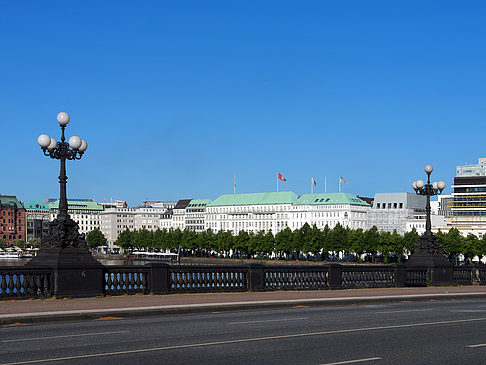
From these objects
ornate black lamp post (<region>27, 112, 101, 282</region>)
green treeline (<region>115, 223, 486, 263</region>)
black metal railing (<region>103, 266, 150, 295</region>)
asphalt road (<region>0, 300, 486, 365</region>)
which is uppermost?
ornate black lamp post (<region>27, 112, 101, 282</region>)

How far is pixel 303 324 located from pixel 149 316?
500cm

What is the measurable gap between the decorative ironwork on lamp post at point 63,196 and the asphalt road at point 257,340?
710cm

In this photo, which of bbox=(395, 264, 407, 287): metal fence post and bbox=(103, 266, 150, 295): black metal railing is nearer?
bbox=(103, 266, 150, 295): black metal railing

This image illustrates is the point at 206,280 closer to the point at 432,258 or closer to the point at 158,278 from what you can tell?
the point at 158,278

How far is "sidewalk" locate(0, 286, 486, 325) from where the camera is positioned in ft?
71.7

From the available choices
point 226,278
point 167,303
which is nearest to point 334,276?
point 226,278

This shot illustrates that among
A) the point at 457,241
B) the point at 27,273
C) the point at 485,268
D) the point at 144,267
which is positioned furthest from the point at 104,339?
the point at 457,241

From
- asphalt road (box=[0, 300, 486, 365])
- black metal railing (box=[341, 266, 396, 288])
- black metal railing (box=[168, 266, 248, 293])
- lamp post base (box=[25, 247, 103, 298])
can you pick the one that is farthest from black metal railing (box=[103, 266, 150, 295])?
black metal railing (box=[341, 266, 396, 288])

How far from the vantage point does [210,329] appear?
19312mm

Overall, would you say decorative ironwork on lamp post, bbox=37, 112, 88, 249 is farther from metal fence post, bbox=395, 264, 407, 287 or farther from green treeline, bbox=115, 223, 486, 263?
green treeline, bbox=115, 223, 486, 263

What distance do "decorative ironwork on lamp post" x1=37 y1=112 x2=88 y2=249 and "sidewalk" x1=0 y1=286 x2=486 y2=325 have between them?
246cm

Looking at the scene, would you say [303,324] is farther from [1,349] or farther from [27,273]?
[27,273]

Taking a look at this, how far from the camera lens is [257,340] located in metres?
17.1

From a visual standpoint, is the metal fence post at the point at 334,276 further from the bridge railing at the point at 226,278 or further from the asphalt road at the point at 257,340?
the asphalt road at the point at 257,340
